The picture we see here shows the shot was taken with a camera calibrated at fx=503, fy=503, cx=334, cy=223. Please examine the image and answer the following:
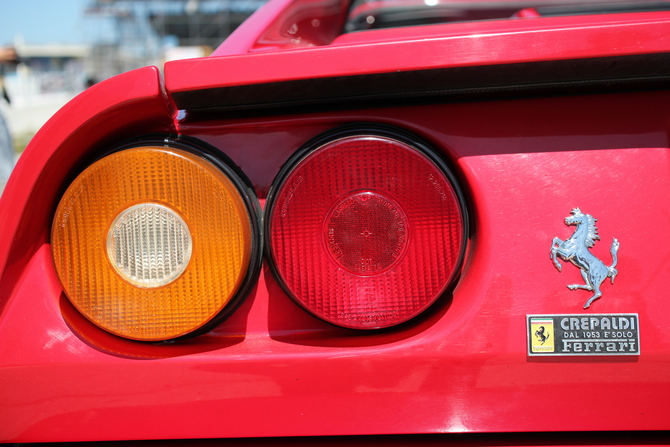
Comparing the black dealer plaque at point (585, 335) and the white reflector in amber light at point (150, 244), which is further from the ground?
the white reflector in amber light at point (150, 244)

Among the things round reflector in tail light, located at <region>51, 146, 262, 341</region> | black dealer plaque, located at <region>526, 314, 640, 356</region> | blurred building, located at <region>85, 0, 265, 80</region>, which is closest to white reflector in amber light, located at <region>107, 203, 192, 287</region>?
round reflector in tail light, located at <region>51, 146, 262, 341</region>

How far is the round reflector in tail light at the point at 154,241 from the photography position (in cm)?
78

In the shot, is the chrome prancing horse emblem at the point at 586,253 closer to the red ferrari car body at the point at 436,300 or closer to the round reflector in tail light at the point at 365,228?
the red ferrari car body at the point at 436,300

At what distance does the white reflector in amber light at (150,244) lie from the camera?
0.77 meters

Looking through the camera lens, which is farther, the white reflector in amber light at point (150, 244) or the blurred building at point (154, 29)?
the blurred building at point (154, 29)

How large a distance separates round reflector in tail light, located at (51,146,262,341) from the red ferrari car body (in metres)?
0.06

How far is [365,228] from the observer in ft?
2.56

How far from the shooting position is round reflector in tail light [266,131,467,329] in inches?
30.7

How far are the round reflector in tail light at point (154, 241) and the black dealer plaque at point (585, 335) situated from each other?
47 cm

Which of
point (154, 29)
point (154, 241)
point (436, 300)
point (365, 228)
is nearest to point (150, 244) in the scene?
point (154, 241)

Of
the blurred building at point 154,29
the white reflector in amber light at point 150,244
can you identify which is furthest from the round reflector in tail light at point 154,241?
the blurred building at point 154,29

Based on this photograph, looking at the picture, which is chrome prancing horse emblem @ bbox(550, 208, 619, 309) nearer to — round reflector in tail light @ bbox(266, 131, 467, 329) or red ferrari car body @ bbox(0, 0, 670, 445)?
red ferrari car body @ bbox(0, 0, 670, 445)

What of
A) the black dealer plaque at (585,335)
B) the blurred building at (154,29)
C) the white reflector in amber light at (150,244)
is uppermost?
the blurred building at (154,29)

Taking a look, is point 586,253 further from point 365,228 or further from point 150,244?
point 150,244
